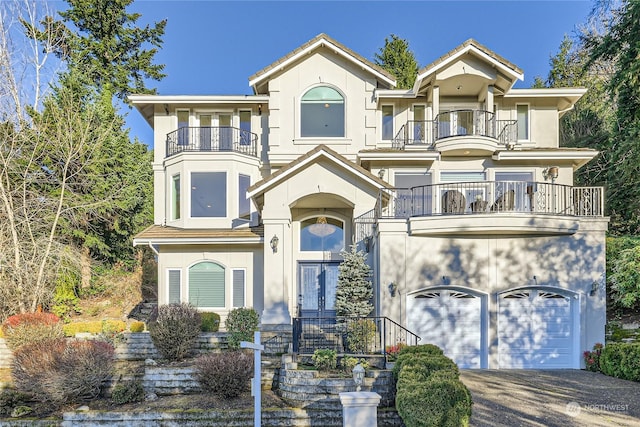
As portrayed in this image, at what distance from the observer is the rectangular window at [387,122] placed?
1659 cm

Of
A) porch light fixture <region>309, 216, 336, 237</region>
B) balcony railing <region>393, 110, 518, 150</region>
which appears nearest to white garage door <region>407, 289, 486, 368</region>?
porch light fixture <region>309, 216, 336, 237</region>

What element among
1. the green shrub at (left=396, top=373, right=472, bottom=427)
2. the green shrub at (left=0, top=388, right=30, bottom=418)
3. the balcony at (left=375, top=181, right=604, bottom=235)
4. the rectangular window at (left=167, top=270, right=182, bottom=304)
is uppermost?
the balcony at (left=375, top=181, right=604, bottom=235)

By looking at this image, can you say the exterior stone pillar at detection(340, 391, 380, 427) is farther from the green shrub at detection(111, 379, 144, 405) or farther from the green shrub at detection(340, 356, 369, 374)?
the green shrub at detection(111, 379, 144, 405)

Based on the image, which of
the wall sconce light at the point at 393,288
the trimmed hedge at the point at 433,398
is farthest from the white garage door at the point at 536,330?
the trimmed hedge at the point at 433,398

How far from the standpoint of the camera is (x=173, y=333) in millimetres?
11695

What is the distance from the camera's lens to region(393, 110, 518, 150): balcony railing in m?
15.4

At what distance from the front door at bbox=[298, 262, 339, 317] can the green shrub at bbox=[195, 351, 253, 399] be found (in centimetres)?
501

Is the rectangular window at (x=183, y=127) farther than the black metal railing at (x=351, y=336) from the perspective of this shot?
Yes

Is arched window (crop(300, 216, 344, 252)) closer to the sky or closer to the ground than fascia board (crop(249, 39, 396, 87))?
closer to the ground

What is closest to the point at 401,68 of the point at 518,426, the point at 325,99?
the point at 325,99

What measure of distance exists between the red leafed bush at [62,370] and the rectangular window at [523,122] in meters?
16.7

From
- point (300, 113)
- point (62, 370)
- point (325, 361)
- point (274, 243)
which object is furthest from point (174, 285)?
point (300, 113)

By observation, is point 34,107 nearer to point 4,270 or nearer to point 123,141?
point 123,141

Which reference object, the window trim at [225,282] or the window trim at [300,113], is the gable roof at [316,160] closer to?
the window trim at [300,113]
